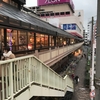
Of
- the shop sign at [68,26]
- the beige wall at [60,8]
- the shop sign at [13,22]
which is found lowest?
the shop sign at [13,22]

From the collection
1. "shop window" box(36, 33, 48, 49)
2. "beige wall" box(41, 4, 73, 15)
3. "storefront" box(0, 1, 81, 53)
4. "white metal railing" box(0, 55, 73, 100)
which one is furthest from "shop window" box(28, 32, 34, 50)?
"beige wall" box(41, 4, 73, 15)

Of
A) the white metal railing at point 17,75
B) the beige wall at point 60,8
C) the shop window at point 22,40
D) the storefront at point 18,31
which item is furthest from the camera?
the beige wall at point 60,8

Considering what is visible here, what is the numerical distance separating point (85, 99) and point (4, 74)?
51.9 ft

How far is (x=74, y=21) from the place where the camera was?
49938 millimetres

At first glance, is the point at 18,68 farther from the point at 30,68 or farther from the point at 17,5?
the point at 17,5

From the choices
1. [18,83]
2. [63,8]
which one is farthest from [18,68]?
[63,8]

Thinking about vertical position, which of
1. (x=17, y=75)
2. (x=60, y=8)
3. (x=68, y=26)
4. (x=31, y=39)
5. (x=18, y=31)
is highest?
(x=60, y=8)

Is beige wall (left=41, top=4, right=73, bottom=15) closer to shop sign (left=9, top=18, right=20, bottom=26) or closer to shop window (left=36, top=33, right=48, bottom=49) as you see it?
shop window (left=36, top=33, right=48, bottom=49)

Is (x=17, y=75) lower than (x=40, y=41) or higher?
lower

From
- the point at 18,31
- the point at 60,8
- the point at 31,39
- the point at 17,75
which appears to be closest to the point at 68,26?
the point at 60,8

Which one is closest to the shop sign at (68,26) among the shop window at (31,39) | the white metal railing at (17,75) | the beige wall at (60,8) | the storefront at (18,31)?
the beige wall at (60,8)

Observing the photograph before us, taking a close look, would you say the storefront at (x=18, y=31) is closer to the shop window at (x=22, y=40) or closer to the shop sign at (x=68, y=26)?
the shop window at (x=22, y=40)

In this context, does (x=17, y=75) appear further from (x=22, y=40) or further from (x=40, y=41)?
(x=40, y=41)

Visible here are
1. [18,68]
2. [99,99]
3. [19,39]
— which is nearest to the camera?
[99,99]
